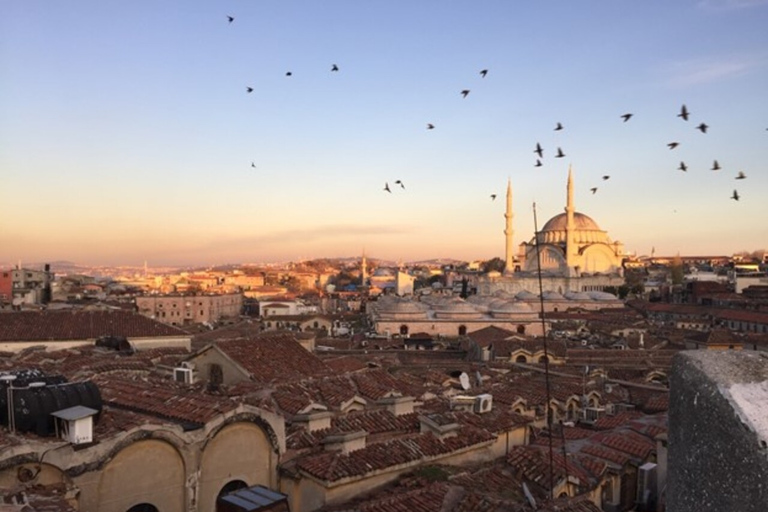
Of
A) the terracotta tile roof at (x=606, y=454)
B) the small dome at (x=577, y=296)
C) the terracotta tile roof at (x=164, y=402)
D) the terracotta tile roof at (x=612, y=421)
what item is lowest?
the small dome at (x=577, y=296)

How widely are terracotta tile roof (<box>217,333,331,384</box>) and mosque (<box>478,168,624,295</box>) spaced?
56.4 meters

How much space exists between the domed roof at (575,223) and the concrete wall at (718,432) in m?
86.9

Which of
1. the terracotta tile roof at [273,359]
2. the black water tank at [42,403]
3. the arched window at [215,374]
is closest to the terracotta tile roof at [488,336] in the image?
the terracotta tile roof at [273,359]

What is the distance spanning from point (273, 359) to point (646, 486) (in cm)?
759

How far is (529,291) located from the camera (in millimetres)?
69188

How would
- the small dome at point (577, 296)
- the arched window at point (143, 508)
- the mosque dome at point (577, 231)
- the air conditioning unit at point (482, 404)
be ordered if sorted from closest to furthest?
the arched window at point (143, 508) → the air conditioning unit at point (482, 404) → the small dome at point (577, 296) → the mosque dome at point (577, 231)

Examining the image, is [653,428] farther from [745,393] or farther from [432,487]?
[745,393]

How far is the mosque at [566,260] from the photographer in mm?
72500

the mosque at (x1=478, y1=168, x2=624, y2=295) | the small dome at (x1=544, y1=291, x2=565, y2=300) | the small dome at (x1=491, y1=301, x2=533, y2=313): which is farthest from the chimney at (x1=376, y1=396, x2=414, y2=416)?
the mosque at (x1=478, y1=168, x2=624, y2=295)

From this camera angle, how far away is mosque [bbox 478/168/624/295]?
72.5 m

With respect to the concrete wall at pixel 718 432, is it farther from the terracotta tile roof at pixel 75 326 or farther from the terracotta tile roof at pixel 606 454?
the terracotta tile roof at pixel 75 326

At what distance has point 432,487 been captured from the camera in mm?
7438

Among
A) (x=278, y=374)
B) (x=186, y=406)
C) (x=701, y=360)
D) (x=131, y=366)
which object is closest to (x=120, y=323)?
(x=131, y=366)

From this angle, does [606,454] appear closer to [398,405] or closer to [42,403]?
[398,405]
